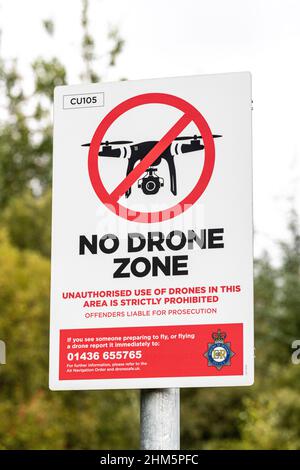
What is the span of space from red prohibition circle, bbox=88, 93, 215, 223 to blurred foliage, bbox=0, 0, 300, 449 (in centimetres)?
1749

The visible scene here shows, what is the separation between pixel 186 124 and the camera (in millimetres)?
3979

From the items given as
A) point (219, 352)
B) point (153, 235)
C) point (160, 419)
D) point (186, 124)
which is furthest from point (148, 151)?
point (160, 419)

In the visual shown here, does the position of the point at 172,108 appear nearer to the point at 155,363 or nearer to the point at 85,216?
the point at 85,216

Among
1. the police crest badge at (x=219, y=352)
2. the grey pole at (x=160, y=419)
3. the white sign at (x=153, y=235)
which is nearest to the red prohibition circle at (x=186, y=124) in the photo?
the white sign at (x=153, y=235)

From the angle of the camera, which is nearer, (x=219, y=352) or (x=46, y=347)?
(x=219, y=352)

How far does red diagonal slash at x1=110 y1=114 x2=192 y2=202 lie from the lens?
13.0 ft

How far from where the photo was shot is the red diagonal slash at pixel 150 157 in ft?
13.0

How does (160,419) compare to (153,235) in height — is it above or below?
below

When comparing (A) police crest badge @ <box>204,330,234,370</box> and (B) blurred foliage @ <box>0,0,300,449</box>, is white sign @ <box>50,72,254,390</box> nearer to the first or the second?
(A) police crest badge @ <box>204,330,234,370</box>

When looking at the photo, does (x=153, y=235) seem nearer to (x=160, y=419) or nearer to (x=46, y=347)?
(x=160, y=419)

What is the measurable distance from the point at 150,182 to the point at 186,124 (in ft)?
0.79

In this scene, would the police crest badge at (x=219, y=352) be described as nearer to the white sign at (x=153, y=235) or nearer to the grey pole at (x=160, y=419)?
the white sign at (x=153, y=235)

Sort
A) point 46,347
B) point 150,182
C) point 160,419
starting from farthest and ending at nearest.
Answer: point 46,347, point 150,182, point 160,419
